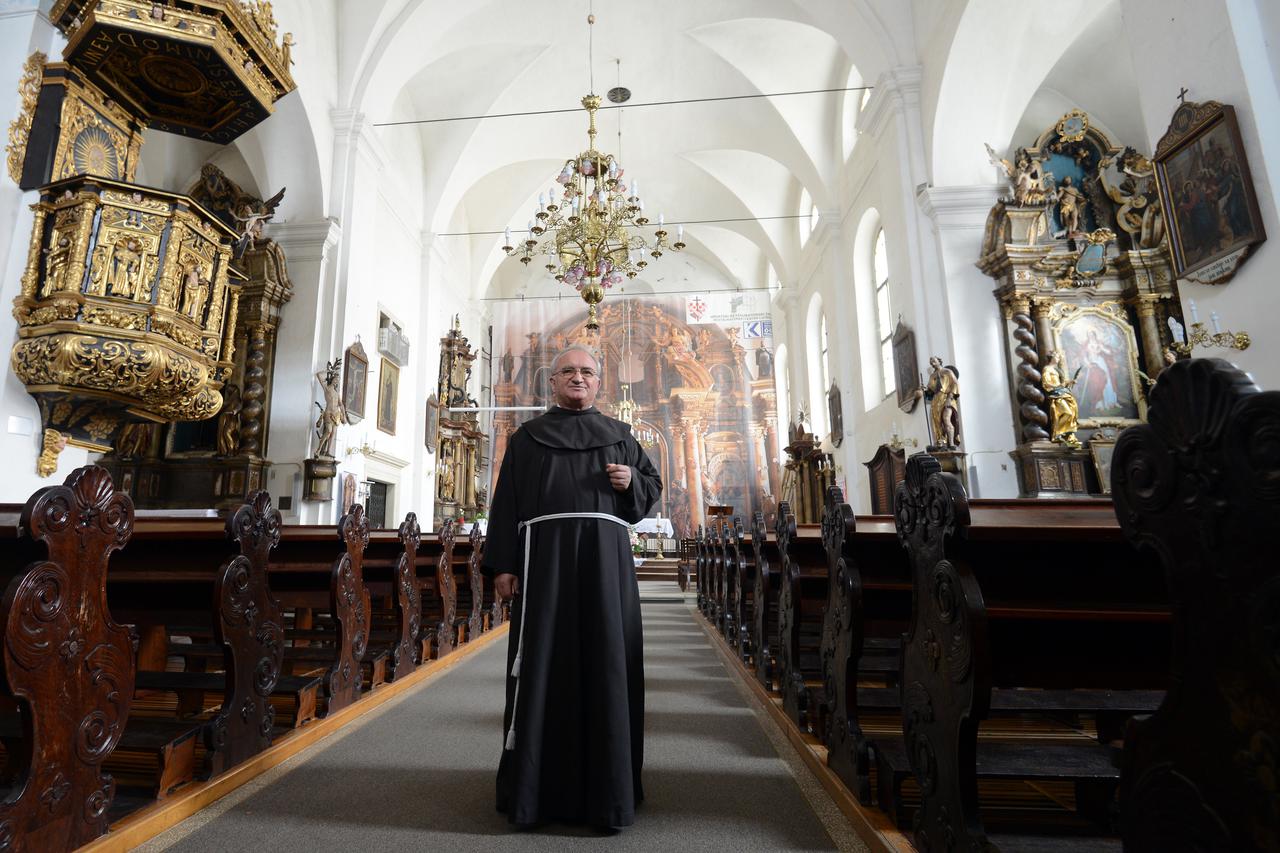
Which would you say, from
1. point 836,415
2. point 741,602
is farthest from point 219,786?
point 836,415

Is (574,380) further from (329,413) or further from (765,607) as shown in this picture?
(329,413)

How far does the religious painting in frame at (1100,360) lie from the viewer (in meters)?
8.59

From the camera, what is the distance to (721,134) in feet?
49.5

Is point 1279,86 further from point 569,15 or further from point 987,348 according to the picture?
point 569,15

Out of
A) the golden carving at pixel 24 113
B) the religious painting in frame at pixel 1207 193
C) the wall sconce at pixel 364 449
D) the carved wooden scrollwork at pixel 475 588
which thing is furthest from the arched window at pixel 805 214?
the golden carving at pixel 24 113

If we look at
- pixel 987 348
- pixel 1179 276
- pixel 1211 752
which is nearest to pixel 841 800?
pixel 1211 752

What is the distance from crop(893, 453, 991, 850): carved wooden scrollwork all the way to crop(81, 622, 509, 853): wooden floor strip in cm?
214

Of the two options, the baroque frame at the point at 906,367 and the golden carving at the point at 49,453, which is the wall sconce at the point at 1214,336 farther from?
the golden carving at the point at 49,453

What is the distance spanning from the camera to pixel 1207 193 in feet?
16.3

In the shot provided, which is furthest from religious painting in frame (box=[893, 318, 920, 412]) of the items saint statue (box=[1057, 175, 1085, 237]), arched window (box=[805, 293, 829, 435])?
arched window (box=[805, 293, 829, 435])

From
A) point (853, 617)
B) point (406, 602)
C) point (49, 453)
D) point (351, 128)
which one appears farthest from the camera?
point (351, 128)

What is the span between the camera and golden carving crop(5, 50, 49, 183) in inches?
212

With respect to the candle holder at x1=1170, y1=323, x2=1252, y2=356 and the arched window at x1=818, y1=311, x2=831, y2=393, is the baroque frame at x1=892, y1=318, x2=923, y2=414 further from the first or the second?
the arched window at x1=818, y1=311, x2=831, y2=393

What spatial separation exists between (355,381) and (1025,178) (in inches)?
381
